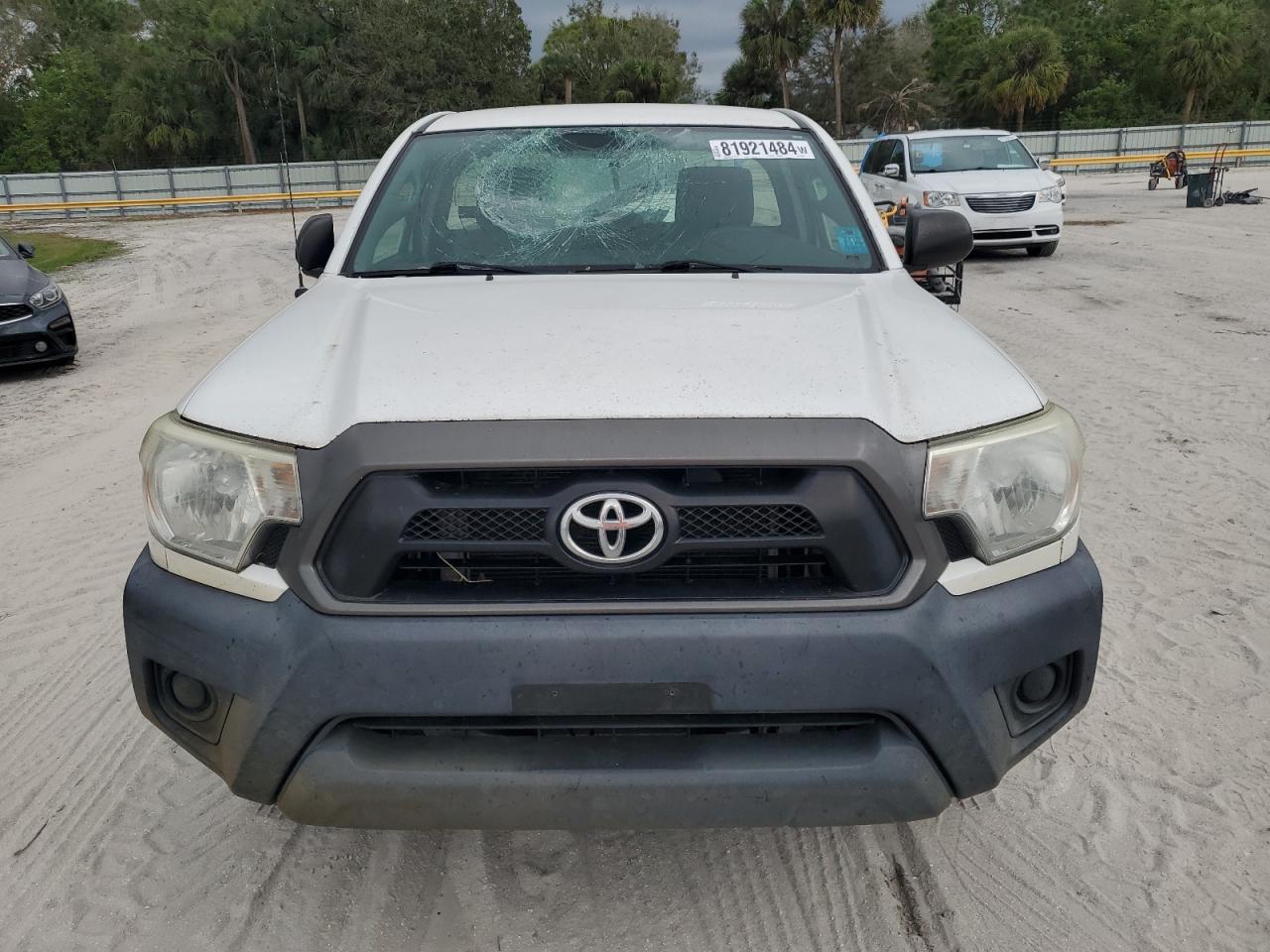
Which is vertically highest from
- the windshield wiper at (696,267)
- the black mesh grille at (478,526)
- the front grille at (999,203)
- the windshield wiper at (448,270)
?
the windshield wiper at (448,270)

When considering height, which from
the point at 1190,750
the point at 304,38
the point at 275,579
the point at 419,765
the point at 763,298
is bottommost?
the point at 1190,750

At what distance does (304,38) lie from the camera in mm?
52625

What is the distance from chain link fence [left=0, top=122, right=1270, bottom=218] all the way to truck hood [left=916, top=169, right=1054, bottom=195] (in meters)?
20.4

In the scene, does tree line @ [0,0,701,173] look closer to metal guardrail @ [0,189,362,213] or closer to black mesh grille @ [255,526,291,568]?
metal guardrail @ [0,189,362,213]

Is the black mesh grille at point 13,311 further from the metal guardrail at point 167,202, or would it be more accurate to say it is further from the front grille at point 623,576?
the metal guardrail at point 167,202

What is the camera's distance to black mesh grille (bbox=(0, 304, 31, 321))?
905 cm

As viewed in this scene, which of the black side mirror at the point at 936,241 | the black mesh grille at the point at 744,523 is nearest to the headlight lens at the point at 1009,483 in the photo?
the black mesh grille at the point at 744,523

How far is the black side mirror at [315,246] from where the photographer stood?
366cm

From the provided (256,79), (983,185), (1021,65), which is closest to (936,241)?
(983,185)

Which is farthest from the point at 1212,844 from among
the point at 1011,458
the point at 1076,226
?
the point at 1076,226

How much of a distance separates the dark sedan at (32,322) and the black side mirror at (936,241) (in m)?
8.16

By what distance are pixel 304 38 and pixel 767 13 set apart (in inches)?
903

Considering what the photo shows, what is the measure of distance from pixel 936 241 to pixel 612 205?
1.04m

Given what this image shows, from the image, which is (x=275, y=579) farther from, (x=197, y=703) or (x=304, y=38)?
(x=304, y=38)
